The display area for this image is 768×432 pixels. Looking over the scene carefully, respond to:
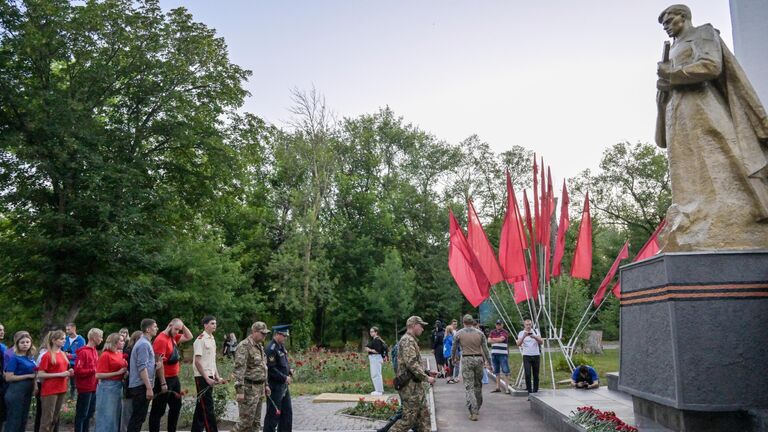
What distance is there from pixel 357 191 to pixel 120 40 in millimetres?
26586

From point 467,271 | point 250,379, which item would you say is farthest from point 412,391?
point 467,271

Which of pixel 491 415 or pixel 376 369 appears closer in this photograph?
pixel 491 415

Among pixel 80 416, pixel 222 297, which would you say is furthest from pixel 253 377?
pixel 222 297

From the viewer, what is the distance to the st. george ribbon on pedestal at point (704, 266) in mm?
5379

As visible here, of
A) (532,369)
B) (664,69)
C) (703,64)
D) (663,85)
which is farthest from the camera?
(532,369)

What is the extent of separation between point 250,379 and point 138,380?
1.57 m

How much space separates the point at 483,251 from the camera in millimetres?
14375

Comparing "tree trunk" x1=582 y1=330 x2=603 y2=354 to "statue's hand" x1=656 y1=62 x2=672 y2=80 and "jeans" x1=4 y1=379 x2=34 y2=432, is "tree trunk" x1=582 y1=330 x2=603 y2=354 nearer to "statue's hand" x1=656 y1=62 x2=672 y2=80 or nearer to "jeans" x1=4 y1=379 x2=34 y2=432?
"statue's hand" x1=656 y1=62 x2=672 y2=80

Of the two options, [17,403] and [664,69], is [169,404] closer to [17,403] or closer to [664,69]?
[17,403]

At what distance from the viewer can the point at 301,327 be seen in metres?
33.8

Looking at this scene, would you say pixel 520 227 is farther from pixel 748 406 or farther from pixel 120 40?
pixel 120 40

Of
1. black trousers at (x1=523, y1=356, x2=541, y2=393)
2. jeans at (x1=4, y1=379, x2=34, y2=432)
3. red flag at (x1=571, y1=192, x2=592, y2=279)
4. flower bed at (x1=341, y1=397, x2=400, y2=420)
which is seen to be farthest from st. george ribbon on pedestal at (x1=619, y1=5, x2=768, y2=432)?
jeans at (x1=4, y1=379, x2=34, y2=432)

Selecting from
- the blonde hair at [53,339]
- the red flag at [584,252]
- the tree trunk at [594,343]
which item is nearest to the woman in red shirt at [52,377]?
the blonde hair at [53,339]

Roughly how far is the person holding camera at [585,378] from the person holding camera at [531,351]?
87 cm
